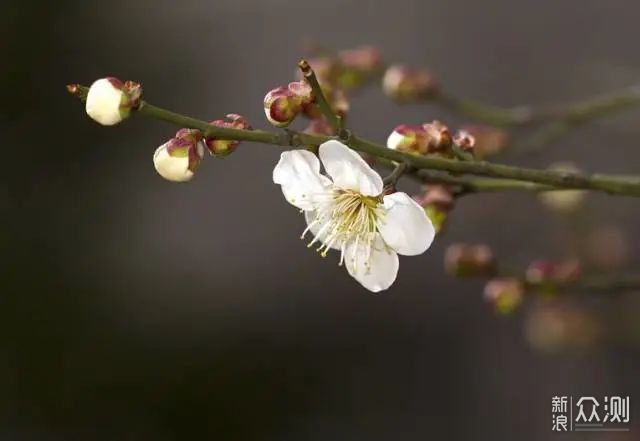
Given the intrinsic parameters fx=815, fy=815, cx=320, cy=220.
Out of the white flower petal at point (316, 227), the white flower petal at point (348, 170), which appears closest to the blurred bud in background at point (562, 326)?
the white flower petal at point (316, 227)

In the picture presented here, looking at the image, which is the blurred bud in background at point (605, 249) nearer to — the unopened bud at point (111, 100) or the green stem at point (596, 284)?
the green stem at point (596, 284)

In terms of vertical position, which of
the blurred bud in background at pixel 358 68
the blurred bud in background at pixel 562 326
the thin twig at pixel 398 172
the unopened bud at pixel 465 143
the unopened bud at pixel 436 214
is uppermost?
the blurred bud in background at pixel 358 68

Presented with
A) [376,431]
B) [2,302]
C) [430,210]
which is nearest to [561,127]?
[430,210]

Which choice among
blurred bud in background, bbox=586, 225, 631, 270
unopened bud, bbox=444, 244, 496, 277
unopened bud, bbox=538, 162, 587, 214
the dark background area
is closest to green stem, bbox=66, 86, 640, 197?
unopened bud, bbox=444, 244, 496, 277

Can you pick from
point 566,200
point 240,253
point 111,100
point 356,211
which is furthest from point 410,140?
point 240,253

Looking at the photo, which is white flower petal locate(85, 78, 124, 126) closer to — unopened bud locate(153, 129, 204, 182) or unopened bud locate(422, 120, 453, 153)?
unopened bud locate(153, 129, 204, 182)

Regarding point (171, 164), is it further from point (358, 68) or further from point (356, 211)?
point (358, 68)
